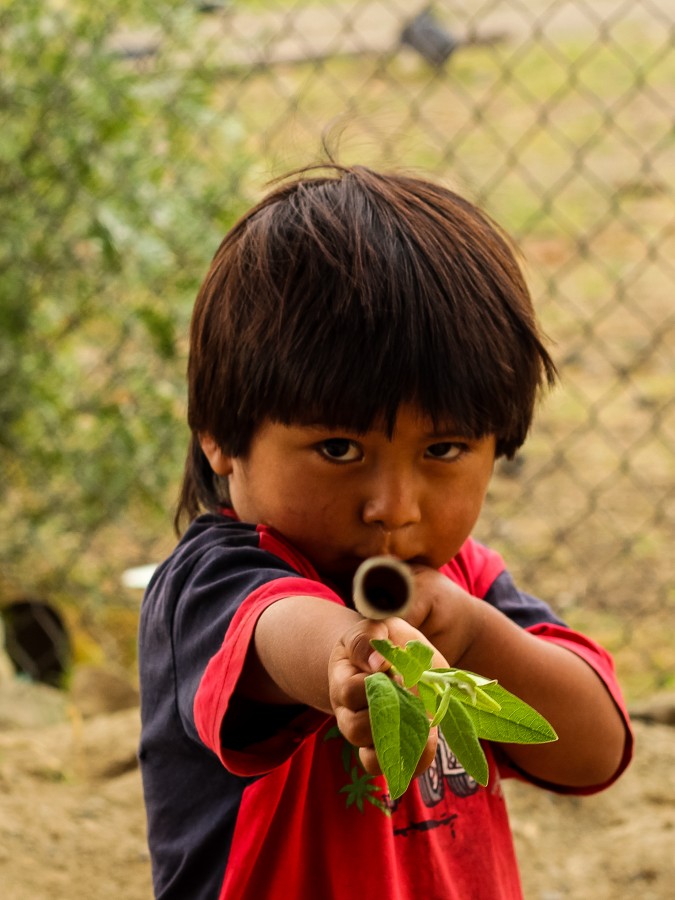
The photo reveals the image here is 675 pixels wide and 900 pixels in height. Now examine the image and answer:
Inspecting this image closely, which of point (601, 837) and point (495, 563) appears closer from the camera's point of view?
point (495, 563)

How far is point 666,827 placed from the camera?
223 centimetres

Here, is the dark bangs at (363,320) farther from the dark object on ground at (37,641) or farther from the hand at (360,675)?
the dark object on ground at (37,641)

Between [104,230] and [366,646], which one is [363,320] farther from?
[104,230]

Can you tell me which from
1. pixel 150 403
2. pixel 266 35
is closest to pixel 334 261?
pixel 150 403

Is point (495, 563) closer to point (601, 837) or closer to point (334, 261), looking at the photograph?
point (334, 261)

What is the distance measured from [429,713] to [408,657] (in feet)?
0.24

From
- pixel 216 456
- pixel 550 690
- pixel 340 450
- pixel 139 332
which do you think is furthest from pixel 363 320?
pixel 139 332

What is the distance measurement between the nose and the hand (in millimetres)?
217

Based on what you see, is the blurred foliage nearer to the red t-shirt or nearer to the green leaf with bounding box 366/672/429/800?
the red t-shirt

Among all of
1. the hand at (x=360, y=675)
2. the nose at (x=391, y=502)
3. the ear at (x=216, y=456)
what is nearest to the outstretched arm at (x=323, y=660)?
the hand at (x=360, y=675)

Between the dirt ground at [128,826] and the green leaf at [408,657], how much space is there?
1304mm

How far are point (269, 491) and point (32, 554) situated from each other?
2396mm

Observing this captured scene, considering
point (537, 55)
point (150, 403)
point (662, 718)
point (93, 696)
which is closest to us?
point (662, 718)

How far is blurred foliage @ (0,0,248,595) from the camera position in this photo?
2.94 metres
